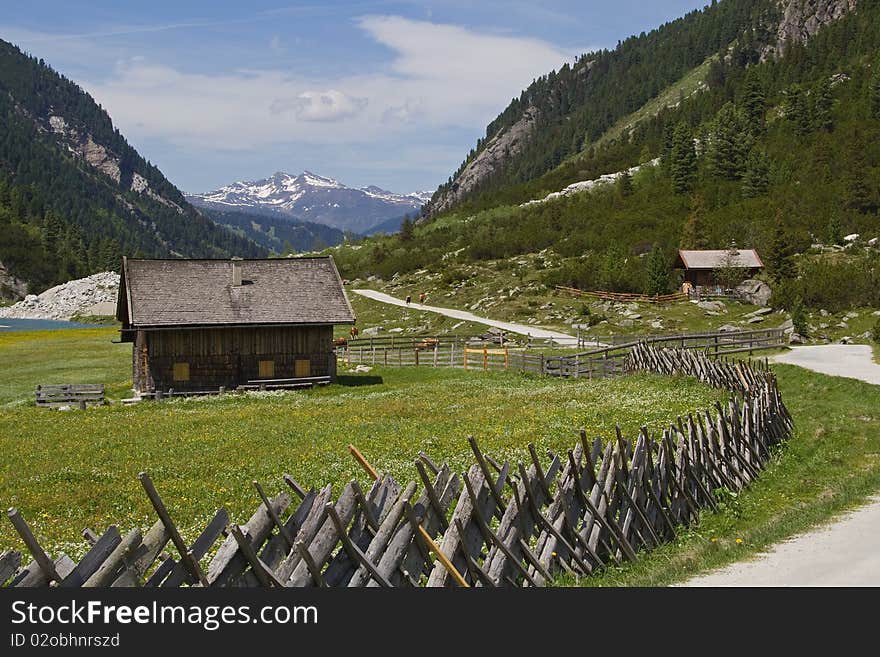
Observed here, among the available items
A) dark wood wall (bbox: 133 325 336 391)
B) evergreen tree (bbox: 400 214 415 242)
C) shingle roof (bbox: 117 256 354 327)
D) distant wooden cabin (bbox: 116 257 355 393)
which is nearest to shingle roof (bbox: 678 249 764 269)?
shingle roof (bbox: 117 256 354 327)

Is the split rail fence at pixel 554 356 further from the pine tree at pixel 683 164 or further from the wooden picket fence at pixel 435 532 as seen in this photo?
the pine tree at pixel 683 164

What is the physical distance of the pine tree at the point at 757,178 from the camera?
4195 inches

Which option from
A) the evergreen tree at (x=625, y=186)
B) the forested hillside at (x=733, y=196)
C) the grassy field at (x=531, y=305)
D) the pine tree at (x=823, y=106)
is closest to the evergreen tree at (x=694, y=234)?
the forested hillside at (x=733, y=196)

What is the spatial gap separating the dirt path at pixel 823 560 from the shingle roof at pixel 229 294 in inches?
1385

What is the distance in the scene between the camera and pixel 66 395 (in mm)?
39094

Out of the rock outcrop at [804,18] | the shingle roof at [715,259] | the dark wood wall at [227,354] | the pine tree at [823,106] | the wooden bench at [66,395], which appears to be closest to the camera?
the wooden bench at [66,395]

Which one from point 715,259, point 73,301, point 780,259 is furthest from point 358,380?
point 73,301

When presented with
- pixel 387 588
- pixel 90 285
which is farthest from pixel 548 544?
pixel 90 285

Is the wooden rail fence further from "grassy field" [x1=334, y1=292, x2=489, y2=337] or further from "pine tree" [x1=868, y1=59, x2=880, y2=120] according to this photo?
"pine tree" [x1=868, y1=59, x2=880, y2=120]

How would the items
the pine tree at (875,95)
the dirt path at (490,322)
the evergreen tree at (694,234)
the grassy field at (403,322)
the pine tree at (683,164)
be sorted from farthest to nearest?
1. the pine tree at (683,164)
2. the pine tree at (875,95)
3. the evergreen tree at (694,234)
4. the grassy field at (403,322)
5. the dirt path at (490,322)

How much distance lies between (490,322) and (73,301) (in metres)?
123

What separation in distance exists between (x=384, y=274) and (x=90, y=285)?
89.9 metres

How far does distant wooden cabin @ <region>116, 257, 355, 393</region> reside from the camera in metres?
43.7

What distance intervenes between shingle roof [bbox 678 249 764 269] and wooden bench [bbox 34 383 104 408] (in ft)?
181
